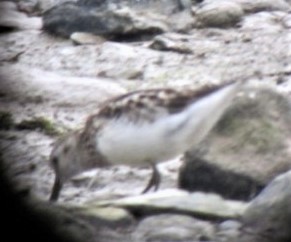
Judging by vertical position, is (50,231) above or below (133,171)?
above

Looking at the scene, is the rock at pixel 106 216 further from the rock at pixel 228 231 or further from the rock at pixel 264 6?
the rock at pixel 264 6

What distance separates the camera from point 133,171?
16.9 ft

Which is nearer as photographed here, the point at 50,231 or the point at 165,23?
the point at 50,231

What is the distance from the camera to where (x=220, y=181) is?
462cm

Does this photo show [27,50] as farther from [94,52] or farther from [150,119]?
[150,119]

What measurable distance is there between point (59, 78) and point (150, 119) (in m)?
1.65

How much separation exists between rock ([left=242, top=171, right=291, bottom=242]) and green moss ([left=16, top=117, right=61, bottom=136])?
4.93ft

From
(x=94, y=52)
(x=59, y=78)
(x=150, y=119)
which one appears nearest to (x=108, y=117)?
(x=150, y=119)

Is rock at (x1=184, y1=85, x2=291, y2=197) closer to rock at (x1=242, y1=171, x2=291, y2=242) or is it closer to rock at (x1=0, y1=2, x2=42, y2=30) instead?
rock at (x1=242, y1=171, x2=291, y2=242)

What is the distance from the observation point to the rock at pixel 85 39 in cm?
672

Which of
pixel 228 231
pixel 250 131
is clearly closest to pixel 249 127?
pixel 250 131

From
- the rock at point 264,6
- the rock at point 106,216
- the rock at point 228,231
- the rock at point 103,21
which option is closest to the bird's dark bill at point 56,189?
the rock at point 106,216

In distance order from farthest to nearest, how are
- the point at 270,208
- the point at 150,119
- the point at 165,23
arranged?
the point at 165,23, the point at 150,119, the point at 270,208

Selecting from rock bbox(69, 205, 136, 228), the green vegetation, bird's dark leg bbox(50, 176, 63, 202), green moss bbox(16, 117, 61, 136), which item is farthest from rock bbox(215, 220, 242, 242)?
green moss bbox(16, 117, 61, 136)
